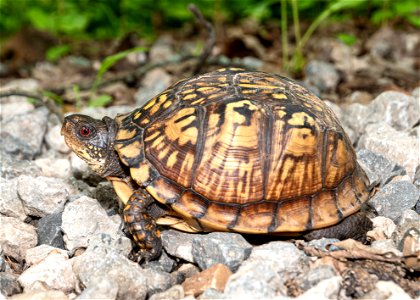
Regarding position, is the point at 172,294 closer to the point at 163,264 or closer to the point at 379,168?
the point at 163,264

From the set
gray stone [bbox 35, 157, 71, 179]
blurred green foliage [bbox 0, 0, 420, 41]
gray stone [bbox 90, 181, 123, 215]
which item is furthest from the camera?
blurred green foliage [bbox 0, 0, 420, 41]

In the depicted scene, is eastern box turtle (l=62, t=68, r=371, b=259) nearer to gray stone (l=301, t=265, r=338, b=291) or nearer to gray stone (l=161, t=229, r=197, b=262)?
gray stone (l=161, t=229, r=197, b=262)

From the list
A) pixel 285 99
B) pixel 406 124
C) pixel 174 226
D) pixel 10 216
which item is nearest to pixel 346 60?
pixel 406 124

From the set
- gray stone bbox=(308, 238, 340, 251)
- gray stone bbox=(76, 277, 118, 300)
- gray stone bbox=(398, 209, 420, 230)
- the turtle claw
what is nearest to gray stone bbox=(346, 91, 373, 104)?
gray stone bbox=(398, 209, 420, 230)

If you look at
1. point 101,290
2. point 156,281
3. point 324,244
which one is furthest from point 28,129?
point 324,244

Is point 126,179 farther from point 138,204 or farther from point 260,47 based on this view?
point 260,47

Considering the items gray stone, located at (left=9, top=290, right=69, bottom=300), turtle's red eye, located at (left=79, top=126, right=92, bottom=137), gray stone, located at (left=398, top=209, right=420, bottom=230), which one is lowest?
gray stone, located at (left=9, top=290, right=69, bottom=300)
